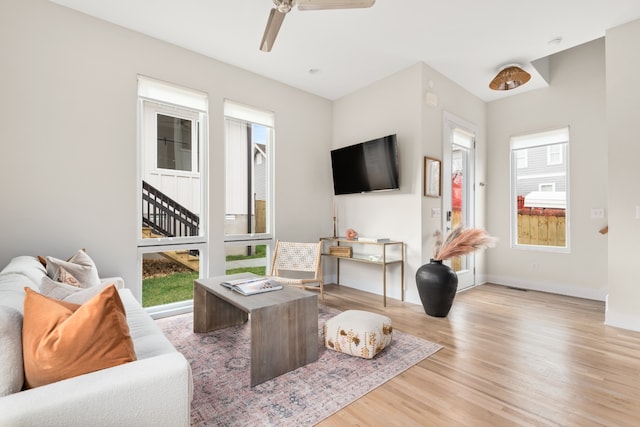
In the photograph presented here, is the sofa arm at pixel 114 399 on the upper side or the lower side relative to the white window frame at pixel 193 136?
lower

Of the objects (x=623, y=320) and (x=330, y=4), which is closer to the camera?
(x=330, y=4)

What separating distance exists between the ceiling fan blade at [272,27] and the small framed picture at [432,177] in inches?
89.3

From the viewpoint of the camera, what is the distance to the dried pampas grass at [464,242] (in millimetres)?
3215

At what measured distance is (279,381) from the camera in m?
1.99

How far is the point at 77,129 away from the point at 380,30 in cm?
307

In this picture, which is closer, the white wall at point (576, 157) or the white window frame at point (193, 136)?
the white window frame at point (193, 136)

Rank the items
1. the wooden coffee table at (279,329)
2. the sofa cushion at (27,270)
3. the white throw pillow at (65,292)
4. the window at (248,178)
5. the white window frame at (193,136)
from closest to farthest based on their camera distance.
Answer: the white throw pillow at (65,292), the sofa cushion at (27,270), the wooden coffee table at (279,329), the white window frame at (193,136), the window at (248,178)

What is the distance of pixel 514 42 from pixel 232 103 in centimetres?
329

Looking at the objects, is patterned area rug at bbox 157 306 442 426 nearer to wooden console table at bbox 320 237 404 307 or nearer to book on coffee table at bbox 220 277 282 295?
book on coffee table at bbox 220 277 282 295

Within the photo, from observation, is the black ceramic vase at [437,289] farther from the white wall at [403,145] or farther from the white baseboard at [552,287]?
the white baseboard at [552,287]

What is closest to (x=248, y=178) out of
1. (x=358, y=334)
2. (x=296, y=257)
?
(x=296, y=257)

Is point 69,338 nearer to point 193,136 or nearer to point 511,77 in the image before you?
point 193,136

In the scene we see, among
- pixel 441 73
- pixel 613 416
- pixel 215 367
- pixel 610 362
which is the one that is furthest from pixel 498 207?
pixel 215 367

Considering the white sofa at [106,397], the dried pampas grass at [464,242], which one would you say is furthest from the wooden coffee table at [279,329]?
the dried pampas grass at [464,242]
